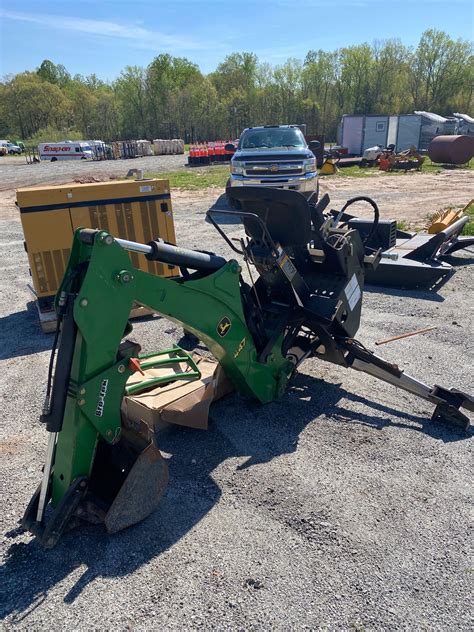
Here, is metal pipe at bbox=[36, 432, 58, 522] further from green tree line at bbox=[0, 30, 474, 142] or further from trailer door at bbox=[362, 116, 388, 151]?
green tree line at bbox=[0, 30, 474, 142]

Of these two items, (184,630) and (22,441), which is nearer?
(184,630)

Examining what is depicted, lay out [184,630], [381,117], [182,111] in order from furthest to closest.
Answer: [182,111]
[381,117]
[184,630]

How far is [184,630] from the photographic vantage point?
8.43ft

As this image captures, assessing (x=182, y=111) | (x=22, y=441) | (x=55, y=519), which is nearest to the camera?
(x=55, y=519)

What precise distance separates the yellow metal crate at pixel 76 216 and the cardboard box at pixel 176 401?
2.94m

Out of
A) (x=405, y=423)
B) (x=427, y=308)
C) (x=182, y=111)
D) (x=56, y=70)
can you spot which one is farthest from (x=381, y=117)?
(x=56, y=70)

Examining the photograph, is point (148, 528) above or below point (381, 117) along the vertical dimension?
below

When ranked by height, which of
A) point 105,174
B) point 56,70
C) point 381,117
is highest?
point 56,70

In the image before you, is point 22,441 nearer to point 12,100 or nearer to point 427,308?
point 427,308

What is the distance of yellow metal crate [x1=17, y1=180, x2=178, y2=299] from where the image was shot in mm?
6551

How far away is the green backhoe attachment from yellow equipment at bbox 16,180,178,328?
9.02ft

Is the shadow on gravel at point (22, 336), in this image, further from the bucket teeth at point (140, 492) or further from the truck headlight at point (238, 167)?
the truck headlight at point (238, 167)

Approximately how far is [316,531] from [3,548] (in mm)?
1969

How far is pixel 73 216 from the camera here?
6.73 m
